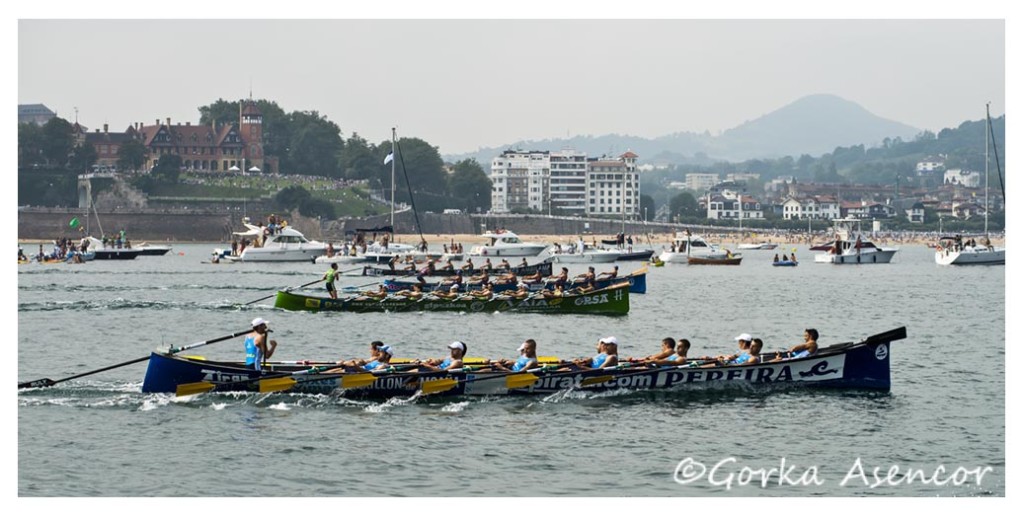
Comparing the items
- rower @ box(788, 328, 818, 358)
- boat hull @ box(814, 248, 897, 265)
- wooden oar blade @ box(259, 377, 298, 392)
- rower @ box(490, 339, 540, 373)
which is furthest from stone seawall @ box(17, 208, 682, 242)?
rower @ box(788, 328, 818, 358)

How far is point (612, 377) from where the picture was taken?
34000 mm

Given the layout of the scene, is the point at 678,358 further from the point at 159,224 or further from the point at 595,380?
the point at 159,224

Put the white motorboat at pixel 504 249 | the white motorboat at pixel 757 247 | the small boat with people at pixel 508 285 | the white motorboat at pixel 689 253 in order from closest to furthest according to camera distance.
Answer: the small boat with people at pixel 508 285 < the white motorboat at pixel 689 253 < the white motorboat at pixel 504 249 < the white motorboat at pixel 757 247

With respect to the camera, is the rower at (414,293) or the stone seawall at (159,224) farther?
the stone seawall at (159,224)

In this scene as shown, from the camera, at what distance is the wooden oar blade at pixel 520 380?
33.5 metres

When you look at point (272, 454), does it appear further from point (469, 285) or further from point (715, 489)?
point (469, 285)

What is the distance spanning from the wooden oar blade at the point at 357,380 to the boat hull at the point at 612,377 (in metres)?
0.11

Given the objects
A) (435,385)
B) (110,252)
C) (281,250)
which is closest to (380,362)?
(435,385)

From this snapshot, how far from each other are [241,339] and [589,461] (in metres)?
27.0

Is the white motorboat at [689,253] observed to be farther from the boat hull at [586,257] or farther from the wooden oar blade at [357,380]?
the wooden oar blade at [357,380]

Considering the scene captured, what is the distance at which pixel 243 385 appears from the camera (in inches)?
1299

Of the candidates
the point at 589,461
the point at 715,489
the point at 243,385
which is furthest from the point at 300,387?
the point at 715,489

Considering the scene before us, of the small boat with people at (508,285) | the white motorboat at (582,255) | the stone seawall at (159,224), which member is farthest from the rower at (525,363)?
the stone seawall at (159,224)

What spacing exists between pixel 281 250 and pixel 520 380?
8305 cm
